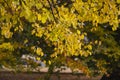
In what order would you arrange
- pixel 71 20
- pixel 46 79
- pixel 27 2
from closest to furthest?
pixel 27 2 < pixel 71 20 < pixel 46 79

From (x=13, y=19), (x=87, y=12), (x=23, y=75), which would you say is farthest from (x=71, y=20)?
(x=23, y=75)

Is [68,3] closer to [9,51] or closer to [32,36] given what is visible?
[32,36]

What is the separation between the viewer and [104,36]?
10422 mm

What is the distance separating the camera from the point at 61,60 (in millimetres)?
9758

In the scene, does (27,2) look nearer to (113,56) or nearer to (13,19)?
(13,19)

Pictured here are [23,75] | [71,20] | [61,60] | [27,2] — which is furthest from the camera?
[23,75]

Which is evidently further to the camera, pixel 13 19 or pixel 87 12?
pixel 87 12

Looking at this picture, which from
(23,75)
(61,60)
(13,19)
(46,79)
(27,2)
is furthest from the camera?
(23,75)

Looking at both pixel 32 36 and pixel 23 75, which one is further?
pixel 23 75

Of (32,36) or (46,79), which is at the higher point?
(32,36)

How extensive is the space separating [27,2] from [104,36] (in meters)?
5.33

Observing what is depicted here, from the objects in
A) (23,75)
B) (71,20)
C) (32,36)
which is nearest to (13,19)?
(71,20)

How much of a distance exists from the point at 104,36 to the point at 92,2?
2378 millimetres

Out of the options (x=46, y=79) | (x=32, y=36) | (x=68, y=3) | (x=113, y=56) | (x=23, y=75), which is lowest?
(x=23, y=75)
